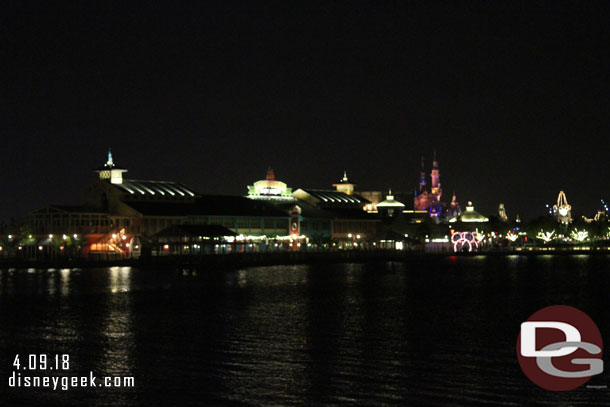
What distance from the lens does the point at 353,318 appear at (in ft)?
114

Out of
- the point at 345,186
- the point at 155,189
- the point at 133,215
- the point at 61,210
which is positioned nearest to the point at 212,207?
the point at 155,189

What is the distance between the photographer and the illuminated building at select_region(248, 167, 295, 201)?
110m

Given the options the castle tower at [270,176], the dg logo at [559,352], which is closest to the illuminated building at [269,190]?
the castle tower at [270,176]

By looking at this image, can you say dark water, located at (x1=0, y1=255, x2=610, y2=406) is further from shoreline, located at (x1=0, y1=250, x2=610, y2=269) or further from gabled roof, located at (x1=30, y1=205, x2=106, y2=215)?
gabled roof, located at (x1=30, y1=205, x2=106, y2=215)

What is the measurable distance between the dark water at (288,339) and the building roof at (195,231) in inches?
946

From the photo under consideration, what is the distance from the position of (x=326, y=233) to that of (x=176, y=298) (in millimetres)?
64505

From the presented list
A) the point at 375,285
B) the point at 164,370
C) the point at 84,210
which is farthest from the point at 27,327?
the point at 84,210

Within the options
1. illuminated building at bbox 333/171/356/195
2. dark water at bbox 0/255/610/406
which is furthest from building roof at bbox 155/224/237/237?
illuminated building at bbox 333/171/356/195

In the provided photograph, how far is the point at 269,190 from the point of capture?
111 m

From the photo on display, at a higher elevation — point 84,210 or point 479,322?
point 84,210

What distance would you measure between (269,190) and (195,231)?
29.0 metres

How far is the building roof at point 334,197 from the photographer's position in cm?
11850

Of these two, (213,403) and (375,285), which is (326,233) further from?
(213,403)

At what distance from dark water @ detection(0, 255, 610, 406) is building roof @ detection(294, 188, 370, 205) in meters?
61.7
